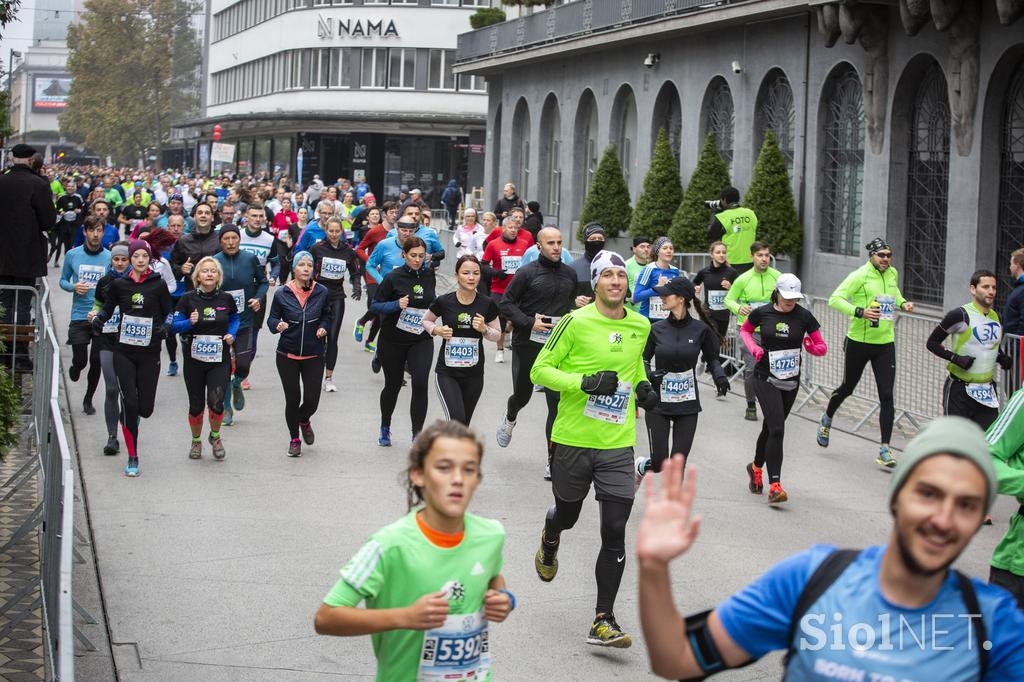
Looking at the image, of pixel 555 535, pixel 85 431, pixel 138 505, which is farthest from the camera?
pixel 85 431

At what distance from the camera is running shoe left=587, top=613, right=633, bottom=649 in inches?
301

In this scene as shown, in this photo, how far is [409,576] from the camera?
14.6ft

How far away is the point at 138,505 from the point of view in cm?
1090

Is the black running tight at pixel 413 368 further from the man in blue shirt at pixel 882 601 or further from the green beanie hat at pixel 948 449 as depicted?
the green beanie hat at pixel 948 449

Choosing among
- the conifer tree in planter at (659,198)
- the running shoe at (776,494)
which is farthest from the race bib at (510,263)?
the conifer tree in planter at (659,198)

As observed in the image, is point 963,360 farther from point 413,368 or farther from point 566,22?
point 566,22

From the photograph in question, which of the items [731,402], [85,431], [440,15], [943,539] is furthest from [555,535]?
[440,15]

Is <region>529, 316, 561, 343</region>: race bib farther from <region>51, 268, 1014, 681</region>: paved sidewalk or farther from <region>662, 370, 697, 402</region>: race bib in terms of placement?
<region>662, 370, 697, 402</region>: race bib

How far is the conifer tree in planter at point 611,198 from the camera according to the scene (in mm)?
35312

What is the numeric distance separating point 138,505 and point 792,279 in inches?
200

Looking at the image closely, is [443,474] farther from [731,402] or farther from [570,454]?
[731,402]

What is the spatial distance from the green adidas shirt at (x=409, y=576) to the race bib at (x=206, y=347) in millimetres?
8065

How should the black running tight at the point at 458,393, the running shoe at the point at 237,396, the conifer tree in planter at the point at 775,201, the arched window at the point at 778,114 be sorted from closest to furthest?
the black running tight at the point at 458,393 < the running shoe at the point at 237,396 < the conifer tree in planter at the point at 775,201 < the arched window at the point at 778,114

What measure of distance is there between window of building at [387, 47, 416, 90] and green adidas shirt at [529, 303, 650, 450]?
61982 millimetres
